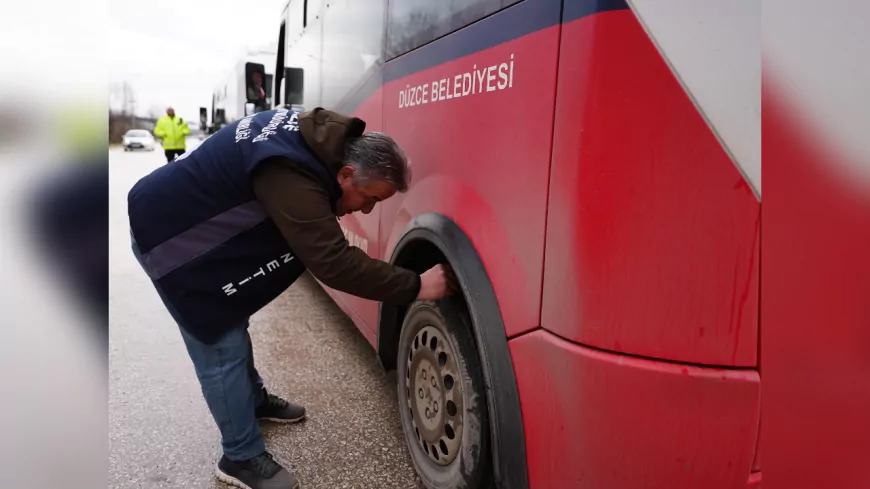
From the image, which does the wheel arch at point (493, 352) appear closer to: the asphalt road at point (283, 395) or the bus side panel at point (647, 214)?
the bus side panel at point (647, 214)

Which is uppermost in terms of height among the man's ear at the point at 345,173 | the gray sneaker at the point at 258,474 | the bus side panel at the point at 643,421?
the man's ear at the point at 345,173

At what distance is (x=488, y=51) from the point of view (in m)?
1.59

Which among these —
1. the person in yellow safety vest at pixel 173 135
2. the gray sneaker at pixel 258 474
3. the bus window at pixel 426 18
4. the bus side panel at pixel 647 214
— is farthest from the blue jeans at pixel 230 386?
the person in yellow safety vest at pixel 173 135

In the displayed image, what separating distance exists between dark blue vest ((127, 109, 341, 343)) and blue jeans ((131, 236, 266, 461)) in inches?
4.6

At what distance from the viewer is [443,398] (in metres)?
1.93

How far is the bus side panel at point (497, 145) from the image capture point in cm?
136

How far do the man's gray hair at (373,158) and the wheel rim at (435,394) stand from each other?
0.58m

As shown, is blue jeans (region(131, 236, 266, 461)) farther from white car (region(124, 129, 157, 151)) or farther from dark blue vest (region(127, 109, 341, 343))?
white car (region(124, 129, 157, 151))

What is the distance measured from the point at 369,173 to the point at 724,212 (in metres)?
1.08

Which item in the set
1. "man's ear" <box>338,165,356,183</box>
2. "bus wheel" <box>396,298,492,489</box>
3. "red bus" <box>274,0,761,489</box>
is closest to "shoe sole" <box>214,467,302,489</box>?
"bus wheel" <box>396,298,492,489</box>

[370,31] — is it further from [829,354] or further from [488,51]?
[829,354]

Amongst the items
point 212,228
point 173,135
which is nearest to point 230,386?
point 212,228

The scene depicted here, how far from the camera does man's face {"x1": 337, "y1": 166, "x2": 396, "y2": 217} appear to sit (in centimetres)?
182

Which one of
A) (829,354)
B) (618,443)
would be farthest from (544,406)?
(829,354)
